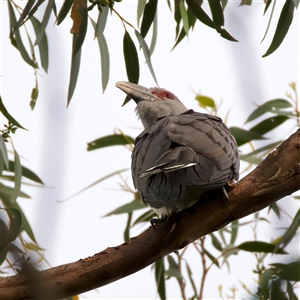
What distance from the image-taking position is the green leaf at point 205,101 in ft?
13.8

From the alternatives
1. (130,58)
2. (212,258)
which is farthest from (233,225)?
(130,58)

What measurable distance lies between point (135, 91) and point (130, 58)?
58 cm

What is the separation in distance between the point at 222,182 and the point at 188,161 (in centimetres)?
19

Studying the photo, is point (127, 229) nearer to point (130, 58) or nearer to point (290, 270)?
point (130, 58)

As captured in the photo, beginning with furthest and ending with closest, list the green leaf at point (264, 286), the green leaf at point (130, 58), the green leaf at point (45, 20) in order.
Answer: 1. the green leaf at point (130, 58)
2. the green leaf at point (45, 20)
3. the green leaf at point (264, 286)

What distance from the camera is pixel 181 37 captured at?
346 centimetres

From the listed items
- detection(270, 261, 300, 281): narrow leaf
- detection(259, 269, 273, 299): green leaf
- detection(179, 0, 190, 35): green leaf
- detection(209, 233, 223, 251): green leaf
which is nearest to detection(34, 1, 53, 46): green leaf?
detection(179, 0, 190, 35): green leaf

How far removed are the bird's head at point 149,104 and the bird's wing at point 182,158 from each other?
890 mm

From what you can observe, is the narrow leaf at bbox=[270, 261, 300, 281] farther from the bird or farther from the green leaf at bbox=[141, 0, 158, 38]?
the green leaf at bbox=[141, 0, 158, 38]

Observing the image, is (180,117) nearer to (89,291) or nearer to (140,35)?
(140,35)

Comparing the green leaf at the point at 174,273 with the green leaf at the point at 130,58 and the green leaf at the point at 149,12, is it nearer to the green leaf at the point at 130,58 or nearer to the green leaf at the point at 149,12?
the green leaf at the point at 130,58

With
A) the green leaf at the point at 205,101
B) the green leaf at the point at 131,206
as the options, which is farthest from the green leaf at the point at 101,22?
the green leaf at the point at 131,206

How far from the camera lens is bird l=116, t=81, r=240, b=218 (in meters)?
2.19

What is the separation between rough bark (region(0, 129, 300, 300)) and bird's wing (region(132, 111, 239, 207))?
0.13 meters
